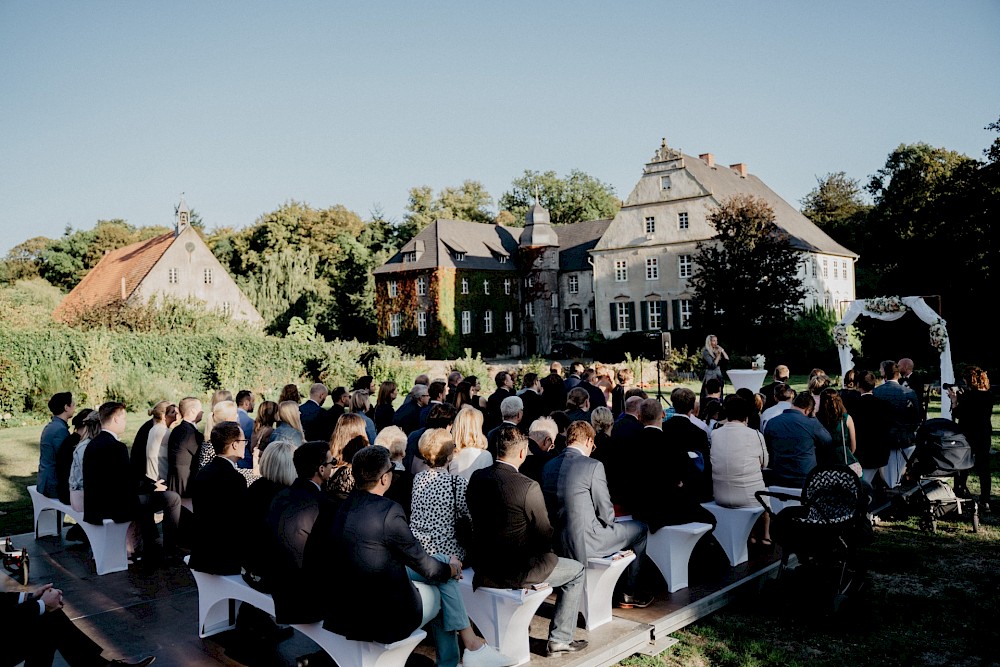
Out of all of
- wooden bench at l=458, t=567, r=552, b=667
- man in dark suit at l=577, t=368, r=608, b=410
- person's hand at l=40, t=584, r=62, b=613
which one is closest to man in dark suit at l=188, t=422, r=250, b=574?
person's hand at l=40, t=584, r=62, b=613

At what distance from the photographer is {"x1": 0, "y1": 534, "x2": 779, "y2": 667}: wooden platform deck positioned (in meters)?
5.23

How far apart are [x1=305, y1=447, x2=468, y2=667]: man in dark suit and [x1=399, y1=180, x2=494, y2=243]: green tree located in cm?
5210

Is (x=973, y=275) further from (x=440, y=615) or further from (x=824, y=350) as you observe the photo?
(x=440, y=615)

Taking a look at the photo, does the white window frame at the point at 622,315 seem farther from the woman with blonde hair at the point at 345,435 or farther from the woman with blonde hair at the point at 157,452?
the woman with blonde hair at the point at 345,435

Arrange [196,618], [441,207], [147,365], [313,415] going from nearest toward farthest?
1. [196,618]
2. [313,415]
3. [147,365]
4. [441,207]

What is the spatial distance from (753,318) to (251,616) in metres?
27.4

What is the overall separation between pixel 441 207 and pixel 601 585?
5543 centimetres

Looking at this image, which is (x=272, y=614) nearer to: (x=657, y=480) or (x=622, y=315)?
(x=657, y=480)

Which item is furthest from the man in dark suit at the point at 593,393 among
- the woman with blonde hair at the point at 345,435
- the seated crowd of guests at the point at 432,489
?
the woman with blonde hair at the point at 345,435

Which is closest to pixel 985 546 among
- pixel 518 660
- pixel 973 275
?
pixel 518 660

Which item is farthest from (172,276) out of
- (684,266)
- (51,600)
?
(51,600)

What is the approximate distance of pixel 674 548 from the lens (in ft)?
20.3

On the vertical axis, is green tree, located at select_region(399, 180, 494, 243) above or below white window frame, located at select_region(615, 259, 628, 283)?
above

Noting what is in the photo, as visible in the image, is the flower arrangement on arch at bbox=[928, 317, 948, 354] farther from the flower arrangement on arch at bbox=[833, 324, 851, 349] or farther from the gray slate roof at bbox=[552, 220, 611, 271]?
the gray slate roof at bbox=[552, 220, 611, 271]
